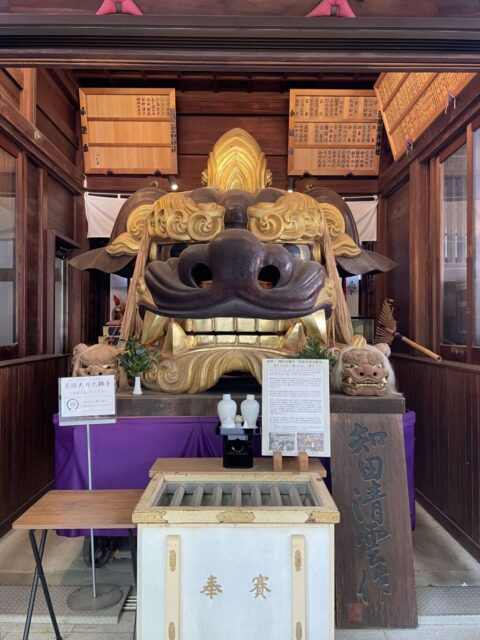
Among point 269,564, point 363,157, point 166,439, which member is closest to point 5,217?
point 166,439

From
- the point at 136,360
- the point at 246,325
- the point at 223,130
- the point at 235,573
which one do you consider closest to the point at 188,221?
the point at 246,325

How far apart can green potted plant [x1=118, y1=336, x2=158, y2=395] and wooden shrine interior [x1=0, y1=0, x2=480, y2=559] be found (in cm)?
112

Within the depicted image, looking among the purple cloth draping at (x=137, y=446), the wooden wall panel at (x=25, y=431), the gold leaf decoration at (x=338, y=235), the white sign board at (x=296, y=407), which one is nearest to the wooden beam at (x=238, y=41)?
the white sign board at (x=296, y=407)

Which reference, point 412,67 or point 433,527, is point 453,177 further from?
point 433,527

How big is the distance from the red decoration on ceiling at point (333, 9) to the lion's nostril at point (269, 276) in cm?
153

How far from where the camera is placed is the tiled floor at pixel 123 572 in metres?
2.48

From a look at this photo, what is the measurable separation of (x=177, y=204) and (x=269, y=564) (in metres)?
2.69

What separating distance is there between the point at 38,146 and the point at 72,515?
3670 millimetres

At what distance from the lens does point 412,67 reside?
255cm

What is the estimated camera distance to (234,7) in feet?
7.61

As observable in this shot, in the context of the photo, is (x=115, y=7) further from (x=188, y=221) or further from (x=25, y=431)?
(x=25, y=431)

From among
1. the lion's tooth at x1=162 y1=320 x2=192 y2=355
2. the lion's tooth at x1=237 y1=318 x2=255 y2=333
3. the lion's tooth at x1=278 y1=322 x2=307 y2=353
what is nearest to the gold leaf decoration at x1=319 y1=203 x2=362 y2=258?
the lion's tooth at x1=278 y1=322 x2=307 y2=353

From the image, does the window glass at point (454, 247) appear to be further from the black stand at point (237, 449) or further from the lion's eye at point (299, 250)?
the black stand at point (237, 449)

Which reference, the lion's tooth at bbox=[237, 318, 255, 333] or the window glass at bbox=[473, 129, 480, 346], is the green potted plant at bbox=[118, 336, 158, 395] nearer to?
the lion's tooth at bbox=[237, 318, 255, 333]
